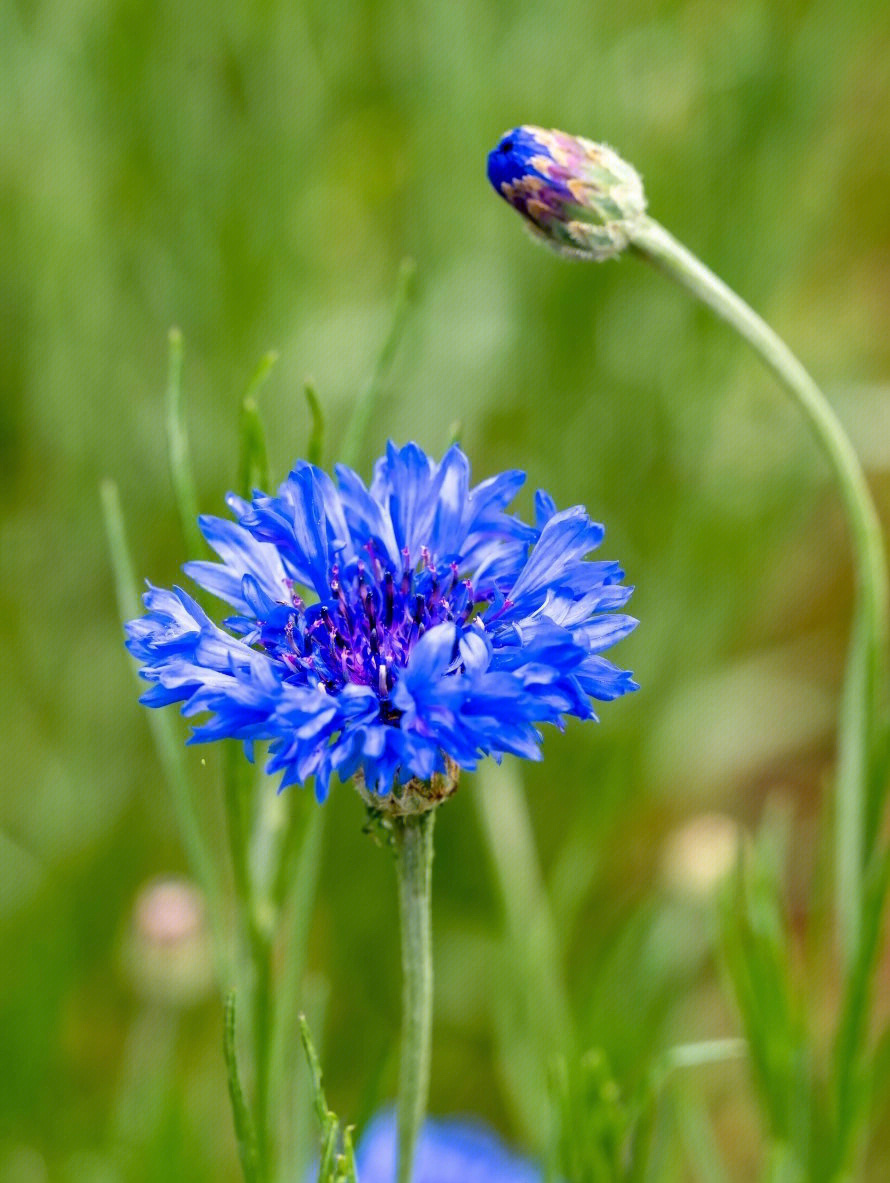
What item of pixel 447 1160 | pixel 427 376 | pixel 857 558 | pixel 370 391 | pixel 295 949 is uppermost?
pixel 427 376

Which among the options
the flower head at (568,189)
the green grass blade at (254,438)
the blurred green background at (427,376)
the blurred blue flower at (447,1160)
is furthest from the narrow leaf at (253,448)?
the blurred green background at (427,376)

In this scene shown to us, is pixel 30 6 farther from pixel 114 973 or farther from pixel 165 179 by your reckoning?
pixel 114 973

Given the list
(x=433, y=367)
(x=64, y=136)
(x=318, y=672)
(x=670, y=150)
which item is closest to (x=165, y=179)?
(x=64, y=136)

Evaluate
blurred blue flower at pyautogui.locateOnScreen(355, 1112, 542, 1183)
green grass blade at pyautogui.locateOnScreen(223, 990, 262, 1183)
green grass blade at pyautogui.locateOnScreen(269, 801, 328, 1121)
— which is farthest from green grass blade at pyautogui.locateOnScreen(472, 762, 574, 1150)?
green grass blade at pyautogui.locateOnScreen(223, 990, 262, 1183)

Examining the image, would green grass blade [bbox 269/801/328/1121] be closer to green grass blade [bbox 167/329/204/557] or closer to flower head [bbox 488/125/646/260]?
green grass blade [bbox 167/329/204/557]

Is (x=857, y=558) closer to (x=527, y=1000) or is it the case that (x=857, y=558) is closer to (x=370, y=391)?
(x=370, y=391)

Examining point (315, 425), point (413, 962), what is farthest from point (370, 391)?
point (413, 962)

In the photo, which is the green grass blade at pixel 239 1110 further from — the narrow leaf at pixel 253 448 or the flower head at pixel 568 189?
the flower head at pixel 568 189
